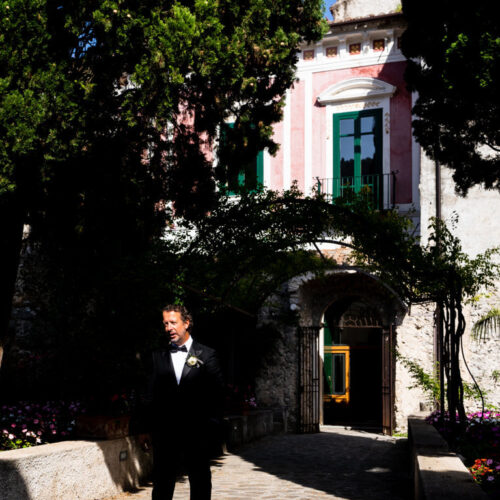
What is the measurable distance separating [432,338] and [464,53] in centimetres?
824

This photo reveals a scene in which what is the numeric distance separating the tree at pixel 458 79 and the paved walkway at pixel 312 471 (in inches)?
148

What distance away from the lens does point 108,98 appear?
22.7 ft

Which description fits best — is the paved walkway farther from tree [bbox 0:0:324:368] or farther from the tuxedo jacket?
tree [bbox 0:0:324:368]

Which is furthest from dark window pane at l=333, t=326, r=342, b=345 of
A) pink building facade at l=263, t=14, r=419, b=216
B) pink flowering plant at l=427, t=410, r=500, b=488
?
pink flowering plant at l=427, t=410, r=500, b=488

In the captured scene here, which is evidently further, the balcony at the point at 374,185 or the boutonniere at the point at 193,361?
the balcony at the point at 374,185

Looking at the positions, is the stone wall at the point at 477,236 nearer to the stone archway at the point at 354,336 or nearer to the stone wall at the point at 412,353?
the stone wall at the point at 412,353

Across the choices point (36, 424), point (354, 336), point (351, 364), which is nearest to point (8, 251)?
point (36, 424)

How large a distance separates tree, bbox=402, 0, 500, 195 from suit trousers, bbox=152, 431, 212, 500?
4297mm

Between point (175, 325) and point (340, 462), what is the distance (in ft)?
20.6

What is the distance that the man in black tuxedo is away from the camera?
4.39m

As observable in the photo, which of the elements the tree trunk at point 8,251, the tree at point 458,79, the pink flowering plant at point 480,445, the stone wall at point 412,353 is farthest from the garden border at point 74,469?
the stone wall at point 412,353

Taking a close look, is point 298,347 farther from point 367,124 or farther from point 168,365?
point 168,365

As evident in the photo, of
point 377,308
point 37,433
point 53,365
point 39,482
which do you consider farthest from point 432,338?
point 39,482

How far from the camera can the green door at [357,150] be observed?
14227 mm
